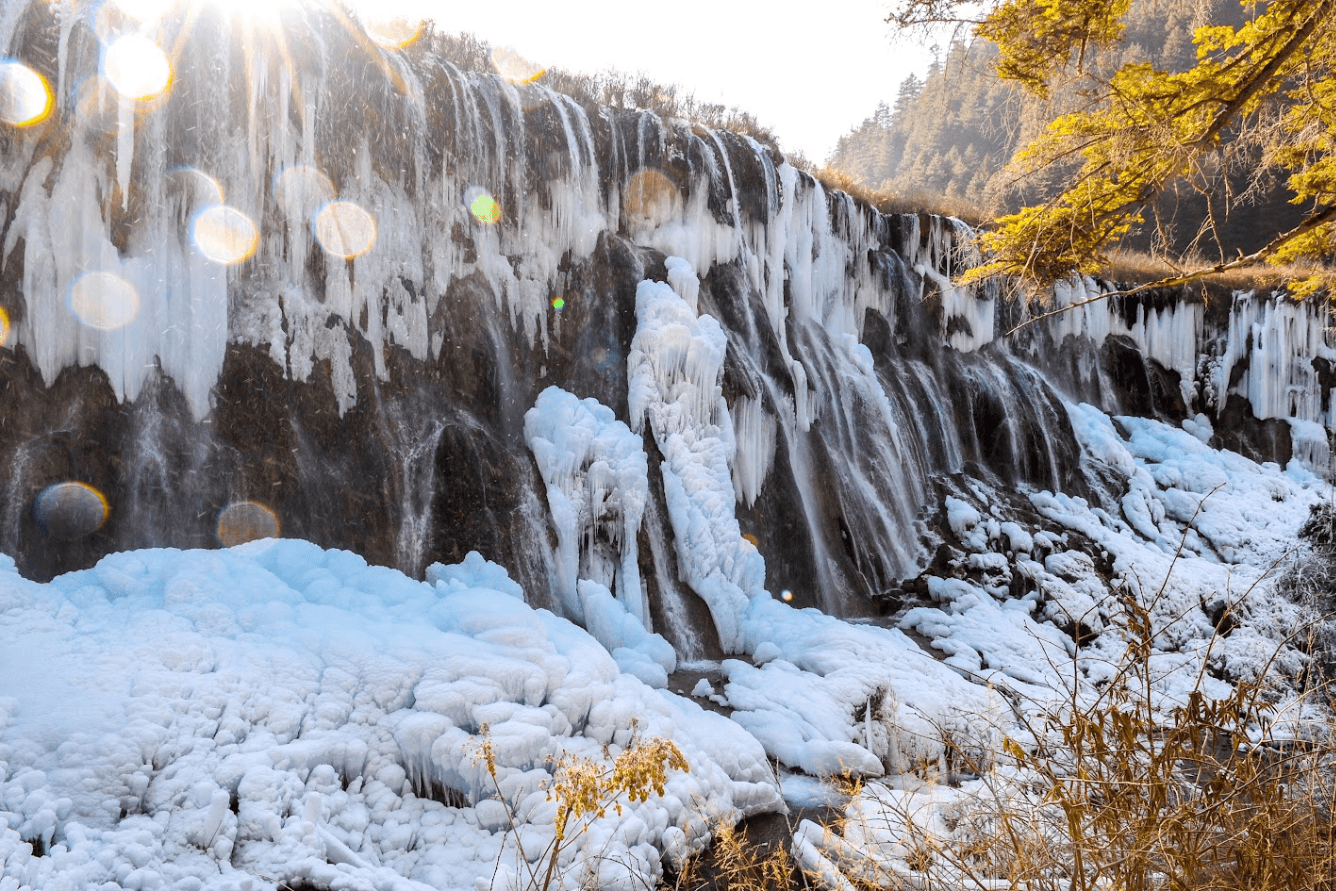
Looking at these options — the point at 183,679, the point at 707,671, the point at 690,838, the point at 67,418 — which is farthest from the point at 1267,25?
the point at 67,418

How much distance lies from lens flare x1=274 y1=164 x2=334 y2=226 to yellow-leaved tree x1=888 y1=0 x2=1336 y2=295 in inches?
230

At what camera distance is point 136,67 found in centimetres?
667

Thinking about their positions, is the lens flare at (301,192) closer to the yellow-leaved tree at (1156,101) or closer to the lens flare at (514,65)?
the yellow-leaved tree at (1156,101)

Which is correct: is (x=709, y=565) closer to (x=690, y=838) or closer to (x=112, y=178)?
(x=690, y=838)

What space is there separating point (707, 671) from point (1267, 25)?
666 cm

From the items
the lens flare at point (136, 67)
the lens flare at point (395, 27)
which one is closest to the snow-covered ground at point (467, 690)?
the lens flare at point (136, 67)

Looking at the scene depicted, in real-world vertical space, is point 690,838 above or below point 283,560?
below

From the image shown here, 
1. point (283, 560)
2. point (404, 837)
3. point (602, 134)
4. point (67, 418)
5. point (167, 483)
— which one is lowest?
point (404, 837)

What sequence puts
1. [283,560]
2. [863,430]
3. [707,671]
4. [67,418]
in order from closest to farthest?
[283,560] → [67,418] → [707,671] → [863,430]

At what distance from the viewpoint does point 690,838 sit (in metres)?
5.15

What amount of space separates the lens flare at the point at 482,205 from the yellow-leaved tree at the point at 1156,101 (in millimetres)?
5837

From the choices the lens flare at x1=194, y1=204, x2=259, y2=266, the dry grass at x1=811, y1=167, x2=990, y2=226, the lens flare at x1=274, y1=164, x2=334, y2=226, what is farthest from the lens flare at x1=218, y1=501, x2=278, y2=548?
the dry grass at x1=811, y1=167, x2=990, y2=226

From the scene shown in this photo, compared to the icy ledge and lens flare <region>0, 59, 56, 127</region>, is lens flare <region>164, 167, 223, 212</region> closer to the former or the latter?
lens flare <region>0, 59, 56, 127</region>

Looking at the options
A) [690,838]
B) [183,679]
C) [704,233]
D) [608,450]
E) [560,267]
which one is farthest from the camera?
[704,233]
